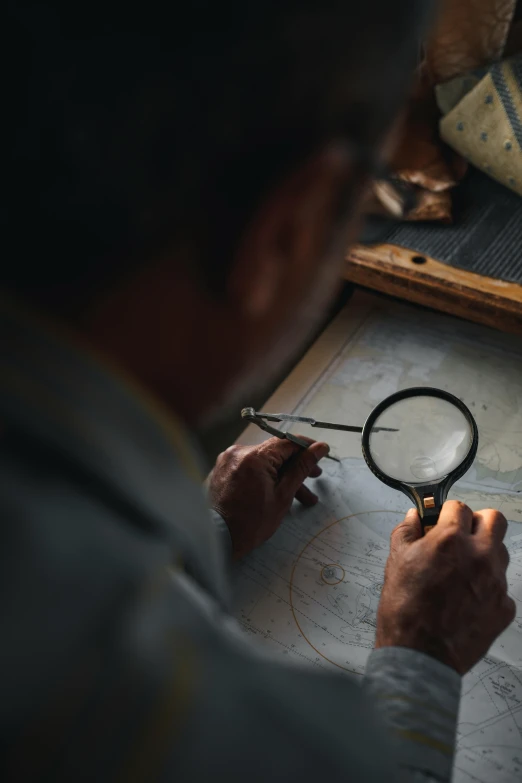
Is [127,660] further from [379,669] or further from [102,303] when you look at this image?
[379,669]

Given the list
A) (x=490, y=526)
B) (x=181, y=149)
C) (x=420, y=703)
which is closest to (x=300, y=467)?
(x=490, y=526)

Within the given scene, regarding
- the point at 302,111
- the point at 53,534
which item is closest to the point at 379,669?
the point at 53,534

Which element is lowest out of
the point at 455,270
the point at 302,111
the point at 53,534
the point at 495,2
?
the point at 455,270

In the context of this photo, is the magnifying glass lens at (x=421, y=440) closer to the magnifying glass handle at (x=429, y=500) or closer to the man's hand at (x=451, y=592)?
the magnifying glass handle at (x=429, y=500)

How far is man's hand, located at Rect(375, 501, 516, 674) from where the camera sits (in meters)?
1.15

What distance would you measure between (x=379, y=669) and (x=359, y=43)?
36.0 inches

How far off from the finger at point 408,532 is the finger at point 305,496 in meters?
0.29

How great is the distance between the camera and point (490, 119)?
200 centimetres

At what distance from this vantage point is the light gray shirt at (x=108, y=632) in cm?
54

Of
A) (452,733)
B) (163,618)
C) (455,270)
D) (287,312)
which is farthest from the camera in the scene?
(455,270)

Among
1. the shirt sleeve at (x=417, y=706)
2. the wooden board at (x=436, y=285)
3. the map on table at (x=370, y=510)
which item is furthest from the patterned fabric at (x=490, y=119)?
the shirt sleeve at (x=417, y=706)

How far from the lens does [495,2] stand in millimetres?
1992

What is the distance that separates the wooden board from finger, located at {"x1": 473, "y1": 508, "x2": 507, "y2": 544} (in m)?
0.67

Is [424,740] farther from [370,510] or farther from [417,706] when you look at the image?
[370,510]
